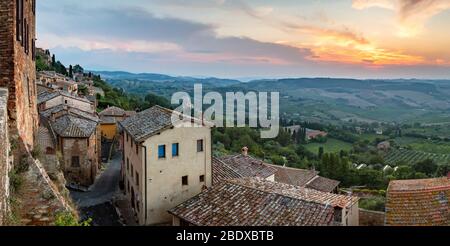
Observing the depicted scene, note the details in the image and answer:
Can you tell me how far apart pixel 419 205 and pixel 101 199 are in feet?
63.0

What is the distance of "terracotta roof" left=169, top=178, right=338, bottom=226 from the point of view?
51.2 ft

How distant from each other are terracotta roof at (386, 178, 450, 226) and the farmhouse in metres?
2.66

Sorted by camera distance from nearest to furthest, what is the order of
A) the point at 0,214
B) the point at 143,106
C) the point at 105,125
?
the point at 0,214, the point at 105,125, the point at 143,106

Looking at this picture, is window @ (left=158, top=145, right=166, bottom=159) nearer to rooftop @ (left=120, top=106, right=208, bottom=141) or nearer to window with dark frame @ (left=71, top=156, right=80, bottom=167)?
rooftop @ (left=120, top=106, right=208, bottom=141)

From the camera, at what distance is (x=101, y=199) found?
82.9 feet

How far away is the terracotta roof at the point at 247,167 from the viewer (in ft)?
86.3

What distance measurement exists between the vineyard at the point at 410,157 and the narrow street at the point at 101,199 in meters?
60.8

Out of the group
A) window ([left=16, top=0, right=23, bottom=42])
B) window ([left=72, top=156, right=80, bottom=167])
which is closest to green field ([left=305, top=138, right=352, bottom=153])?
window ([left=72, top=156, right=80, bottom=167])

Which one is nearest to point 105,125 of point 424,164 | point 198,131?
point 198,131

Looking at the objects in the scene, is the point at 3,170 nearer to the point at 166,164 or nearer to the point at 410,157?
the point at 166,164

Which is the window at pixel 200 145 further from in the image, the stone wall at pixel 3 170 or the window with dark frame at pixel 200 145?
the stone wall at pixel 3 170
